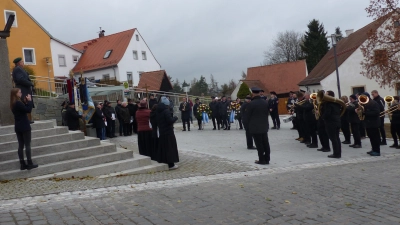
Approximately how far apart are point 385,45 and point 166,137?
643 inches

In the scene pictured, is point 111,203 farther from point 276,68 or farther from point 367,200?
point 276,68

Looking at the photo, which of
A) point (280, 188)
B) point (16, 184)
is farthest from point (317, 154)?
point (16, 184)

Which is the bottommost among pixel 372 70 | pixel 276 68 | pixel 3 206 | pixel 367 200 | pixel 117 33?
pixel 367 200

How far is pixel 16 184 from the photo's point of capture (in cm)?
809

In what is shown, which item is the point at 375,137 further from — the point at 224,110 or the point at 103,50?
the point at 103,50

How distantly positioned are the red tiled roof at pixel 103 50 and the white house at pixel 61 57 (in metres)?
1.46

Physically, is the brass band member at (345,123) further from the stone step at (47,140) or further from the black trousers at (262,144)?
the stone step at (47,140)

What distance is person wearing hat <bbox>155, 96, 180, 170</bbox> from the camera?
1018 cm

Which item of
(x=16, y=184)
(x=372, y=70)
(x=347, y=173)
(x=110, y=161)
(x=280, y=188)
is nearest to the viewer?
(x=280, y=188)

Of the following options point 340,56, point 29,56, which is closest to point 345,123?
point 340,56

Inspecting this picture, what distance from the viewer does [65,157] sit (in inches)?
380

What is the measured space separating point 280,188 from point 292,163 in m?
3.21

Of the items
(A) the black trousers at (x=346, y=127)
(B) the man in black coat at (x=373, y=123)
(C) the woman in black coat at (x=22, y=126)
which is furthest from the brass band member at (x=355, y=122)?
(C) the woman in black coat at (x=22, y=126)

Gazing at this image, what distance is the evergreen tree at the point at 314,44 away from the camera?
61734 mm
